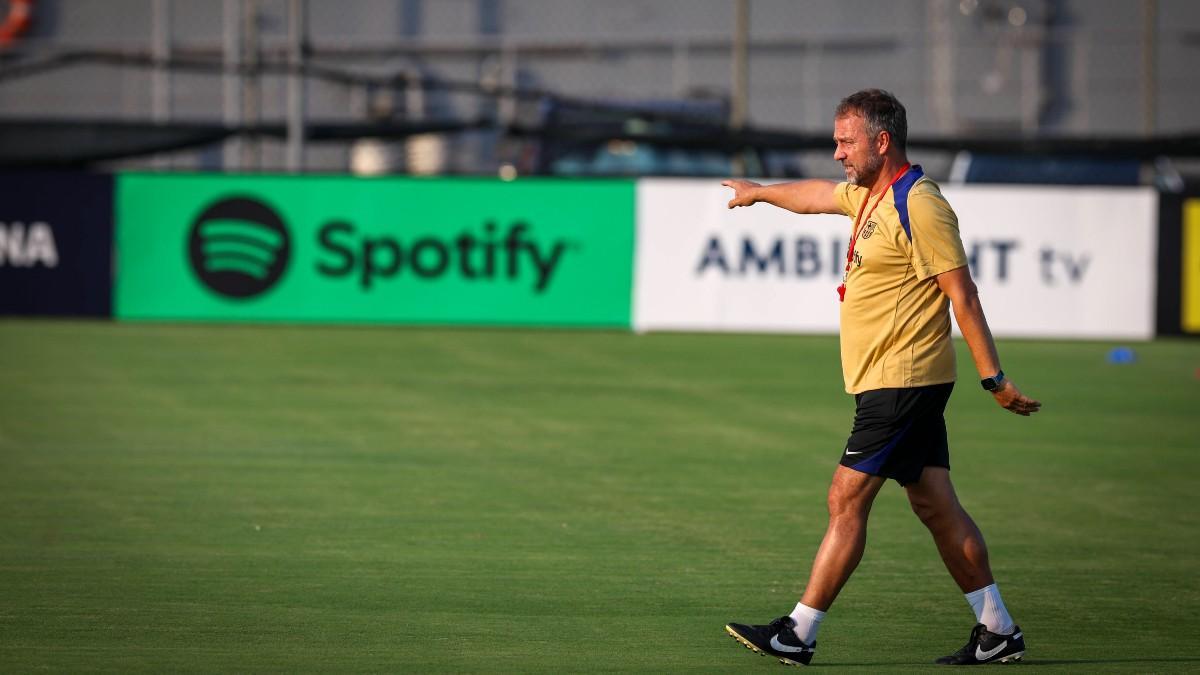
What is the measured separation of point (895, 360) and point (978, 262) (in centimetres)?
1276

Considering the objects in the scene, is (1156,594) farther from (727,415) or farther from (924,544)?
(727,415)

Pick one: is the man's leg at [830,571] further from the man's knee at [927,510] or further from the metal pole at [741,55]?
the metal pole at [741,55]

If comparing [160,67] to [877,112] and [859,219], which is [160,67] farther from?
[877,112]

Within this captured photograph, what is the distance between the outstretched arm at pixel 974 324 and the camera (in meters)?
5.66

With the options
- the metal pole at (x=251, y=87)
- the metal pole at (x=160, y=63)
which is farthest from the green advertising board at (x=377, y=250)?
the metal pole at (x=160, y=63)

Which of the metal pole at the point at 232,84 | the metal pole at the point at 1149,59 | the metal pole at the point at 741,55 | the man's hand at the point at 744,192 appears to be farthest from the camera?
the metal pole at the point at 232,84

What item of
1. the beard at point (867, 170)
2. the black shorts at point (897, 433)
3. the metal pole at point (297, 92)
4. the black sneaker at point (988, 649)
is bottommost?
the black sneaker at point (988, 649)

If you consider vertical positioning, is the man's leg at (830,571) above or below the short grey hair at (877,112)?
below

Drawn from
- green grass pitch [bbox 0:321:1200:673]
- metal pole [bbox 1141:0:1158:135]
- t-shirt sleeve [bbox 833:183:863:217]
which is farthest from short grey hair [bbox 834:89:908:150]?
metal pole [bbox 1141:0:1158:135]

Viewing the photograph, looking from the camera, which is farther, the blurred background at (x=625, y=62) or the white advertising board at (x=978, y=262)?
the blurred background at (x=625, y=62)

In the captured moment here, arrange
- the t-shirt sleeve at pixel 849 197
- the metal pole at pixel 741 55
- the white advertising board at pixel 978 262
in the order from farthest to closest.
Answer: the metal pole at pixel 741 55 < the white advertising board at pixel 978 262 < the t-shirt sleeve at pixel 849 197

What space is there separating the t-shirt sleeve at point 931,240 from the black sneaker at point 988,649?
3.87ft

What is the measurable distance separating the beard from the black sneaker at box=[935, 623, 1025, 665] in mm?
1468

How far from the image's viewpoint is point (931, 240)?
566 cm
